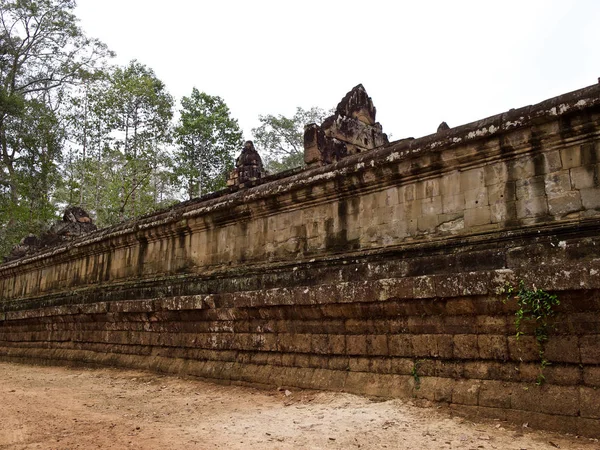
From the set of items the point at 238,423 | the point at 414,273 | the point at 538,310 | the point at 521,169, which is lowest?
the point at 238,423

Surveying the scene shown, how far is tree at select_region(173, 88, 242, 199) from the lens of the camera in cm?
2784

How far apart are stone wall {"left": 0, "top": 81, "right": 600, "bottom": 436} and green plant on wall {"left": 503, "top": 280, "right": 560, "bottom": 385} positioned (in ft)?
0.21

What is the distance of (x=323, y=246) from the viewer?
612 cm

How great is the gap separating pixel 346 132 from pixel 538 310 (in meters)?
5.60

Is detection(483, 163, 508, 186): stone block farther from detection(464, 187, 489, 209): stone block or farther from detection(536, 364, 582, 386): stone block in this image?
detection(536, 364, 582, 386): stone block

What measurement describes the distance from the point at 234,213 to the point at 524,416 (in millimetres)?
4647

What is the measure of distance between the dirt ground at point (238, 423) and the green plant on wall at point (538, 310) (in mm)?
623

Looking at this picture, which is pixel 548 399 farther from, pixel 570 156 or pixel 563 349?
pixel 570 156

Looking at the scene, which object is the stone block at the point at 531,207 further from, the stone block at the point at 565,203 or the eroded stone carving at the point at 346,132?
the eroded stone carving at the point at 346,132

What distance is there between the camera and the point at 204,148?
28.2 metres

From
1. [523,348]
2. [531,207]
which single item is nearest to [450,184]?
[531,207]

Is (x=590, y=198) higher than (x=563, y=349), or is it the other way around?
(x=590, y=198)

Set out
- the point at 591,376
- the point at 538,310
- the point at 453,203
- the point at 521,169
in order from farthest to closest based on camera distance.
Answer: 1. the point at 453,203
2. the point at 521,169
3. the point at 538,310
4. the point at 591,376

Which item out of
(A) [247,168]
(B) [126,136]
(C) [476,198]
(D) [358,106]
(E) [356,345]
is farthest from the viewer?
(B) [126,136]
